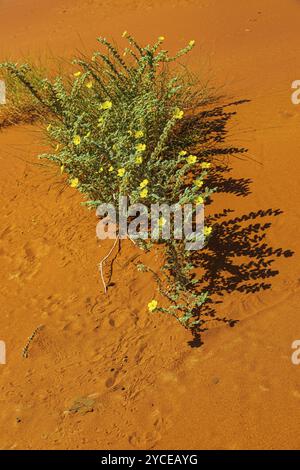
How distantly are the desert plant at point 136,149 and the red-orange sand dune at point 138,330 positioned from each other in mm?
188

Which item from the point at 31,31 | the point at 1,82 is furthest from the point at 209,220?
the point at 31,31

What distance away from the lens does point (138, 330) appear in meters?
3.00

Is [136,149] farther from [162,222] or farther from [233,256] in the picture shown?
[233,256]

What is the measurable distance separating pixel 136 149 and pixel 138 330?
3.63 feet

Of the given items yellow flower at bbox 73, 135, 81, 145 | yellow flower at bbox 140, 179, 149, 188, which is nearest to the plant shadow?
yellow flower at bbox 140, 179, 149, 188

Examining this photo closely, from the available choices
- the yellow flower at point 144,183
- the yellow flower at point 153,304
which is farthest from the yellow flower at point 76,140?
the yellow flower at point 153,304

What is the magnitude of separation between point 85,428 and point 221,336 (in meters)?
0.79

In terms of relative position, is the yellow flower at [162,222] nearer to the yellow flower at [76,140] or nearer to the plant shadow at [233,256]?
the plant shadow at [233,256]

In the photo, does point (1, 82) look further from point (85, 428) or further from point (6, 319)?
point (85, 428)

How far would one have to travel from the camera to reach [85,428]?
2617 mm

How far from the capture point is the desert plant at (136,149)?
3121 mm

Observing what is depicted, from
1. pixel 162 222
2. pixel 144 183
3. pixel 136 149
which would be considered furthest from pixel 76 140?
pixel 162 222

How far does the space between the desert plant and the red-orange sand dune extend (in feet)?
0.62

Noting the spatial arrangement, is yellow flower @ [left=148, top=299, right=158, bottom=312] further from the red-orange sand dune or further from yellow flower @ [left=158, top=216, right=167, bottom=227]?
yellow flower @ [left=158, top=216, right=167, bottom=227]
